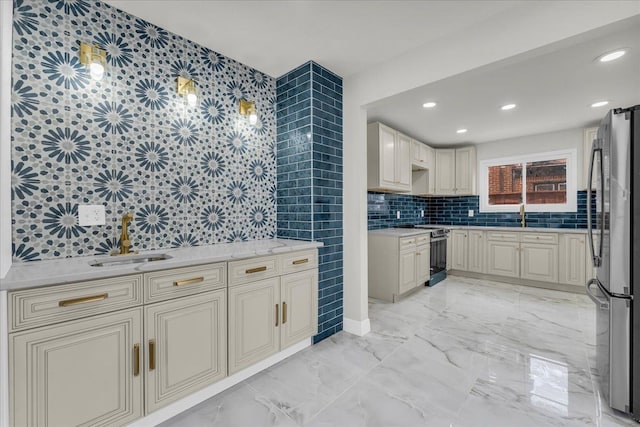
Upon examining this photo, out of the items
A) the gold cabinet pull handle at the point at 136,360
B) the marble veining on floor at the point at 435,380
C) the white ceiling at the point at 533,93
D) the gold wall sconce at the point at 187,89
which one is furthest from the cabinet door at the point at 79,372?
the white ceiling at the point at 533,93

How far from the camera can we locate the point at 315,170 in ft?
8.21

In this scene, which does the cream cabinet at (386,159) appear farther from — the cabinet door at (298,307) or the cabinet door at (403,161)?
the cabinet door at (298,307)

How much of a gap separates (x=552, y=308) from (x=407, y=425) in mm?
2999

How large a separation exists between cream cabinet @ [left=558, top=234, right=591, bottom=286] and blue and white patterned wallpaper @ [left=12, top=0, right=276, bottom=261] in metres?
4.36

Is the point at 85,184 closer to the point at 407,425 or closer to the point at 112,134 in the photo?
the point at 112,134

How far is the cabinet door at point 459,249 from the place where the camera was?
16.1ft

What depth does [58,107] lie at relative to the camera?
161 cm

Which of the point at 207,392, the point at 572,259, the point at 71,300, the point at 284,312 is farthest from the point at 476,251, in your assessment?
the point at 71,300

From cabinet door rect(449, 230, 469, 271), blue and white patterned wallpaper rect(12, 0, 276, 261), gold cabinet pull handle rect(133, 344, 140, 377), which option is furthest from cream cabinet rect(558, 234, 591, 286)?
gold cabinet pull handle rect(133, 344, 140, 377)

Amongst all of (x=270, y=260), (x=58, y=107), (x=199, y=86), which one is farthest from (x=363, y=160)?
(x=58, y=107)

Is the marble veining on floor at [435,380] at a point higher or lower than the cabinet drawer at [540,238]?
lower

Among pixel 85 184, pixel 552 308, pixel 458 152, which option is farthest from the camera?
pixel 458 152

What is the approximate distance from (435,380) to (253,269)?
Result: 1494mm

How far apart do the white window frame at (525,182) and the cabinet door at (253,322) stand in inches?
184
